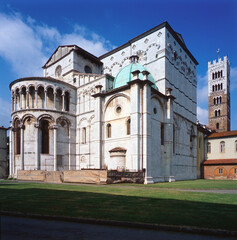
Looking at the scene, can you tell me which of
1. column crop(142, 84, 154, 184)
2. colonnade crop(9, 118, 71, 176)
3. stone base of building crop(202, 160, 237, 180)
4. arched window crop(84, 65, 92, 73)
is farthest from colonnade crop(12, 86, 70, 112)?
stone base of building crop(202, 160, 237, 180)

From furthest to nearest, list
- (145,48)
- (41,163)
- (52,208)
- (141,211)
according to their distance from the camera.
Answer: (145,48), (41,163), (52,208), (141,211)

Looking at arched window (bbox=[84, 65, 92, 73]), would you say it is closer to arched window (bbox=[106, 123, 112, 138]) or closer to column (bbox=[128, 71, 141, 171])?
arched window (bbox=[106, 123, 112, 138])

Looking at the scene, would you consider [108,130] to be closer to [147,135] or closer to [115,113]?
[115,113]

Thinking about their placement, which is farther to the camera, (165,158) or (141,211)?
(165,158)

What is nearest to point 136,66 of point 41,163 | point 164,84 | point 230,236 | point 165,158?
point 164,84

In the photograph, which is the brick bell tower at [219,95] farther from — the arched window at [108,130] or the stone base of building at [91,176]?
the stone base of building at [91,176]

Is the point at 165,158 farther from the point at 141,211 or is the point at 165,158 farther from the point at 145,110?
the point at 141,211

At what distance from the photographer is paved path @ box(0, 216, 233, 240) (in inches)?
249

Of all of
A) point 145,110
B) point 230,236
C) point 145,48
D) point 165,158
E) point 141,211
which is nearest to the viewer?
point 230,236

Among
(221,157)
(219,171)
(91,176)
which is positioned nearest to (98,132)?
(91,176)

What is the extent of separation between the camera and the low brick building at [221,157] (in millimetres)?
44125

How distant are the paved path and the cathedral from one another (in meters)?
20.5

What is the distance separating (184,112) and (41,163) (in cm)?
2661

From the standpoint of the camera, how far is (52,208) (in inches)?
381
